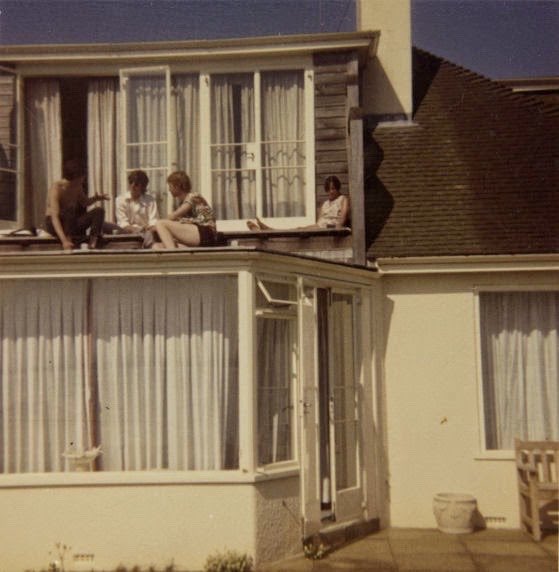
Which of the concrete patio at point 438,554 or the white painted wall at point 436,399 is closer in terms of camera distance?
the concrete patio at point 438,554

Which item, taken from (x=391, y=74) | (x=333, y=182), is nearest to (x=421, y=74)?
(x=391, y=74)

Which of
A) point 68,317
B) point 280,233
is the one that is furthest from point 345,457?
point 68,317

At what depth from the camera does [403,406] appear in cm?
1005

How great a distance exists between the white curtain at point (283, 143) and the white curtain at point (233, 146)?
192mm

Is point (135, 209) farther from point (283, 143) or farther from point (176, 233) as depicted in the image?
point (283, 143)

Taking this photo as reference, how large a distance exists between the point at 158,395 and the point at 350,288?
2.67 m

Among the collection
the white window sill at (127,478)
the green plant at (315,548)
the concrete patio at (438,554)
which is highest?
the white window sill at (127,478)

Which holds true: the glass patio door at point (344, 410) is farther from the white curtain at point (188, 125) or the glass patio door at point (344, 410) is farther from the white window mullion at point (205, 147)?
the white curtain at point (188, 125)

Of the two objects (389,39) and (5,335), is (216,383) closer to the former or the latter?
(5,335)

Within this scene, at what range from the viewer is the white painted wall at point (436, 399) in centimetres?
987

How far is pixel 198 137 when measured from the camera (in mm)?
11195

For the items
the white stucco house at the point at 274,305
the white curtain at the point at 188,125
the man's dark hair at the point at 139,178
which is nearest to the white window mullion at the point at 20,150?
the white stucco house at the point at 274,305

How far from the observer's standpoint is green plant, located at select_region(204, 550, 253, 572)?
7871 mm

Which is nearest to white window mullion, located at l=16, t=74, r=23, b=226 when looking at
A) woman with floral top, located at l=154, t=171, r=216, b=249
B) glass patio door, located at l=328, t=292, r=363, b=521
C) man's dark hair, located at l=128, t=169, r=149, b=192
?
man's dark hair, located at l=128, t=169, r=149, b=192
